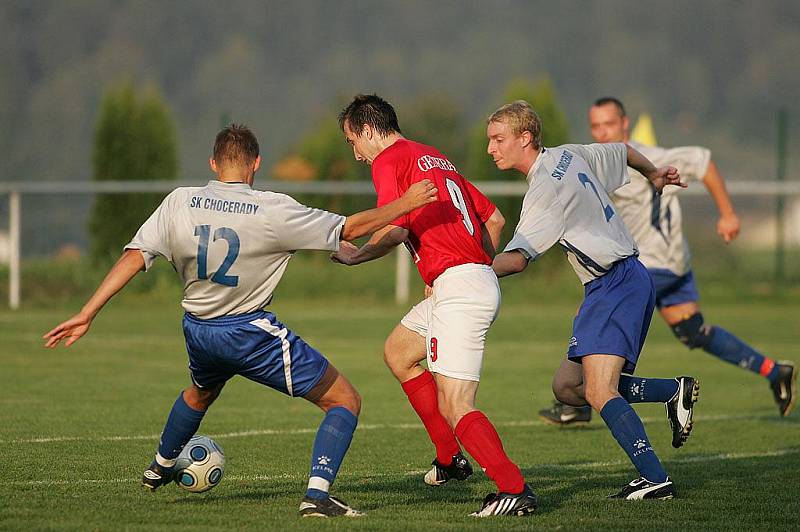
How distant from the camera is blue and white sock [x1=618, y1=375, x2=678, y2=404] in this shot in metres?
6.93

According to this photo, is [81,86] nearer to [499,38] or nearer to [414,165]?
[499,38]

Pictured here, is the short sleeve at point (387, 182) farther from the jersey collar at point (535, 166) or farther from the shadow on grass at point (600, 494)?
the shadow on grass at point (600, 494)

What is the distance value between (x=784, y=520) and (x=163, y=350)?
9905mm

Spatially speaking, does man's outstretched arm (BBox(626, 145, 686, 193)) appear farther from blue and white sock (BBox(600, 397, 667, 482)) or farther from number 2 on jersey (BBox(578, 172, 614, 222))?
blue and white sock (BBox(600, 397, 667, 482))

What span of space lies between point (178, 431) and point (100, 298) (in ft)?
3.17

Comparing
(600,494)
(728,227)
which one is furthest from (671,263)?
(600,494)

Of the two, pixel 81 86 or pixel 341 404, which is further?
pixel 81 86

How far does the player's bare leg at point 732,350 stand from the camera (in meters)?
10.0

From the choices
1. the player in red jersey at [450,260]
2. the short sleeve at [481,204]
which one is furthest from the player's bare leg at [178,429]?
the short sleeve at [481,204]

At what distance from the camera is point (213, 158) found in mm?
6152

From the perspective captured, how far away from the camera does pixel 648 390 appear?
22.8 ft

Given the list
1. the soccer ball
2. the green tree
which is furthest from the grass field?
the green tree

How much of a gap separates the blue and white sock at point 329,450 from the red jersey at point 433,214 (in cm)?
87

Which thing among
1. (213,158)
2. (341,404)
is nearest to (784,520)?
(341,404)
